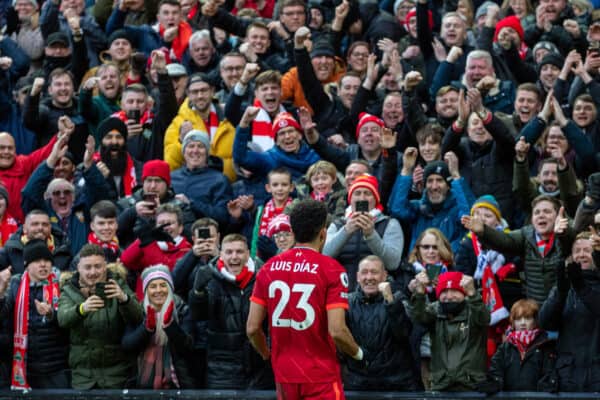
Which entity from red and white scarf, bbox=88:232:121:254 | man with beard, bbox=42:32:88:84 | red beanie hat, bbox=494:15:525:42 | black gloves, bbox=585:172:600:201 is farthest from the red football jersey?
man with beard, bbox=42:32:88:84

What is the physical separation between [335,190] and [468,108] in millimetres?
1827

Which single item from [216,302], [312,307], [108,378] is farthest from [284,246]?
[312,307]

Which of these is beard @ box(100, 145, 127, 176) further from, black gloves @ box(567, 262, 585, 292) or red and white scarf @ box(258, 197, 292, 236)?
black gloves @ box(567, 262, 585, 292)

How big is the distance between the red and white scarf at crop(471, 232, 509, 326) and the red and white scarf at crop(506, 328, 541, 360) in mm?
560

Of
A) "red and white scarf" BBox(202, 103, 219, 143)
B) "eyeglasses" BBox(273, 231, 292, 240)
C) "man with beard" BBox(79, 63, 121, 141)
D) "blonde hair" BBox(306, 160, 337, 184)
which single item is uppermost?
"man with beard" BBox(79, 63, 121, 141)

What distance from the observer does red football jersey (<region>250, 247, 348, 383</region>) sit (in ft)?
35.9

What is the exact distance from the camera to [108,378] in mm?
13859

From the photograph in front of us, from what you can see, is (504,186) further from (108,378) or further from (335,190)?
(108,378)

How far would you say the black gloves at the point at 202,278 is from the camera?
45.3ft

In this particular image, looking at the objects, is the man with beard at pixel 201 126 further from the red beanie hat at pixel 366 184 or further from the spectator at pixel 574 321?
the spectator at pixel 574 321

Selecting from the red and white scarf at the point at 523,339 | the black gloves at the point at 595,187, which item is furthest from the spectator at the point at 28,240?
the black gloves at the point at 595,187

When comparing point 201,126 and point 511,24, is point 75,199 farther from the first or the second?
point 511,24

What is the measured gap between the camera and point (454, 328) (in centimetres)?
1361

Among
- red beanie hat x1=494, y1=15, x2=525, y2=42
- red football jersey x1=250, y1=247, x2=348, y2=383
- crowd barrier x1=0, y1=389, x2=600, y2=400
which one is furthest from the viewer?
red beanie hat x1=494, y1=15, x2=525, y2=42
